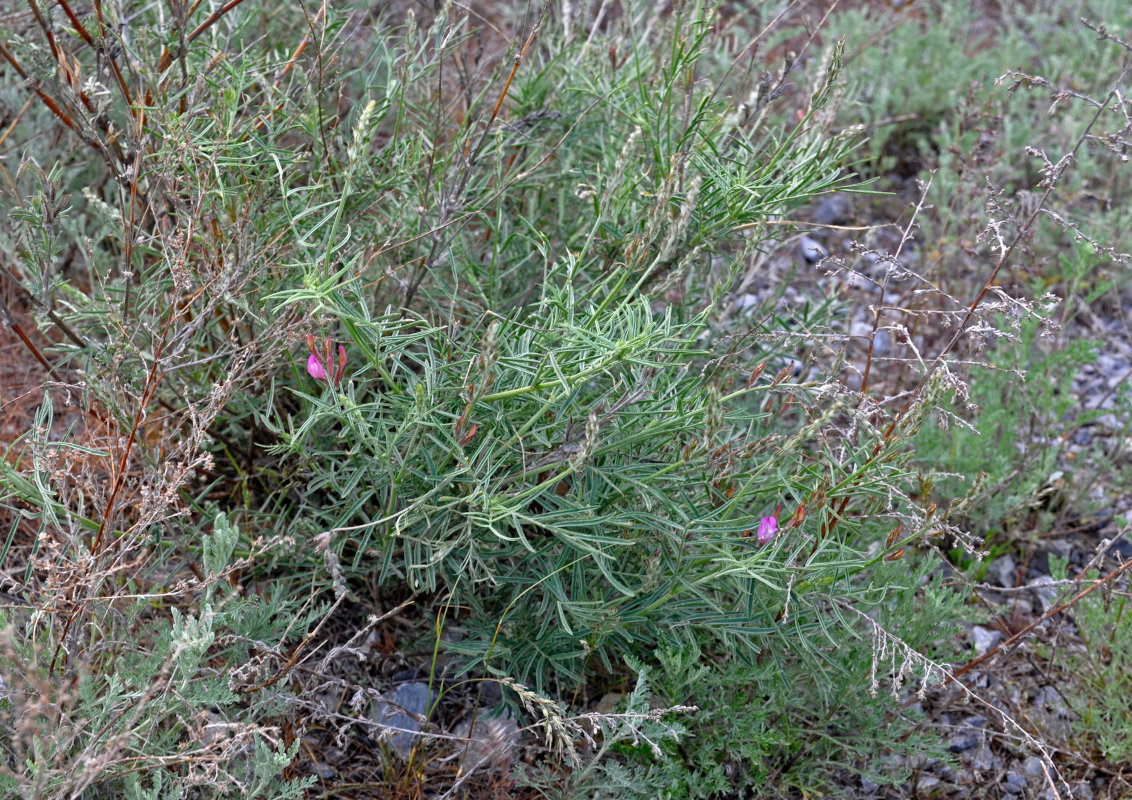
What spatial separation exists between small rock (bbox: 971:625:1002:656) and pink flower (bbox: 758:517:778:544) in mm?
1084

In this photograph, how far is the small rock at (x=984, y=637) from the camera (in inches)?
105

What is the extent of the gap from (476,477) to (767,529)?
24.0 inches

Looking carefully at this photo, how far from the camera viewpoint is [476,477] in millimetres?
1752

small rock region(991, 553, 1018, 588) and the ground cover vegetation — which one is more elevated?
the ground cover vegetation

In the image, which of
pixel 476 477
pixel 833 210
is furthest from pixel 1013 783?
pixel 833 210

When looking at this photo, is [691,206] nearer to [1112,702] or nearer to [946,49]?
[1112,702]

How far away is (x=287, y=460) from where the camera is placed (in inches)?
90.8

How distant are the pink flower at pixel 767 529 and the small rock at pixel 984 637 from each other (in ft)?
3.56

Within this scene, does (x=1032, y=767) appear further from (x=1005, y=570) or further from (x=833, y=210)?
(x=833, y=210)

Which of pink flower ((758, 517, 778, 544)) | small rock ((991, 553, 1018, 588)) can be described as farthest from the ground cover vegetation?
small rock ((991, 553, 1018, 588))

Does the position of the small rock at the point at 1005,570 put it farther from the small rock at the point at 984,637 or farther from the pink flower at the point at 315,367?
the pink flower at the point at 315,367

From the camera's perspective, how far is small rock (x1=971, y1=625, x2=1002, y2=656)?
8.73 ft

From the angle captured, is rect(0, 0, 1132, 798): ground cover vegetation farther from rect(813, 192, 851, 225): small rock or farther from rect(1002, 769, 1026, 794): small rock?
rect(813, 192, 851, 225): small rock

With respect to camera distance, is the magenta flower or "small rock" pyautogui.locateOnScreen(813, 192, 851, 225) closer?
the magenta flower
